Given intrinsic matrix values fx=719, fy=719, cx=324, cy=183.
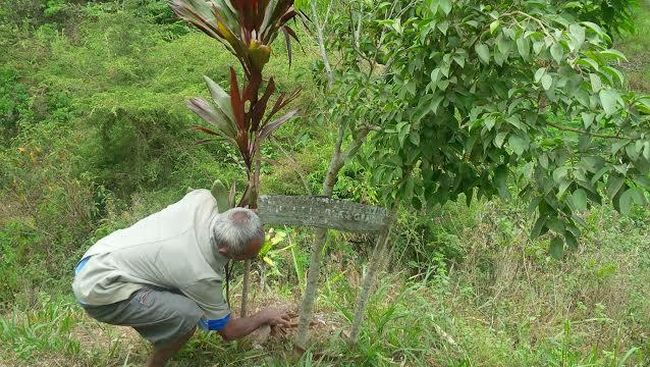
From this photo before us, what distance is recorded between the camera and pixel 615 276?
218 inches

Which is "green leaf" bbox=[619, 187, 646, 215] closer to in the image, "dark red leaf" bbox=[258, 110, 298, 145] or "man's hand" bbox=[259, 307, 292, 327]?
"dark red leaf" bbox=[258, 110, 298, 145]

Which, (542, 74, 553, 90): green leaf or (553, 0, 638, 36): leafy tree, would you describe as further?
(553, 0, 638, 36): leafy tree

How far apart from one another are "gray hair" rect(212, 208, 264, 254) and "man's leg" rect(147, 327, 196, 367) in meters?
0.52

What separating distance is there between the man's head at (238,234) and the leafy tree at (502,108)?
0.63 meters

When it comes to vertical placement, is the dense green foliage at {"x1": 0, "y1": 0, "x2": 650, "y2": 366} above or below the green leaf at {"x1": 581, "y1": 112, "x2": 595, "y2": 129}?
below

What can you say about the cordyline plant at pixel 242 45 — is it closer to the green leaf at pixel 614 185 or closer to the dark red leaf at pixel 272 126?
the dark red leaf at pixel 272 126

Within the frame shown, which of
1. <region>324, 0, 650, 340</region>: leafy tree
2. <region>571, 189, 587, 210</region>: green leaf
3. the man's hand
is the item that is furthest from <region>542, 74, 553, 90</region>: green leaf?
the man's hand

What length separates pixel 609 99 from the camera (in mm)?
2238

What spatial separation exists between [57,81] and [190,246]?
228 inches

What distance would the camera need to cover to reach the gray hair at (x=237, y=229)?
3.15m

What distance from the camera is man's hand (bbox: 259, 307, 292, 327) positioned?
3525mm

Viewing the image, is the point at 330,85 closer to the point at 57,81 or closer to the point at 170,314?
the point at 170,314

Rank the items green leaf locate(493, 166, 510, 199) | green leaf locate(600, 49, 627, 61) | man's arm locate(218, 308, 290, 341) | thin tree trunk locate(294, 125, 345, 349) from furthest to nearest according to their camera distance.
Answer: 1. thin tree trunk locate(294, 125, 345, 349)
2. man's arm locate(218, 308, 290, 341)
3. green leaf locate(493, 166, 510, 199)
4. green leaf locate(600, 49, 627, 61)

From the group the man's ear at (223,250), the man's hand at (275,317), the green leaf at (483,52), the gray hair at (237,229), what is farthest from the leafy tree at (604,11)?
the man's hand at (275,317)
